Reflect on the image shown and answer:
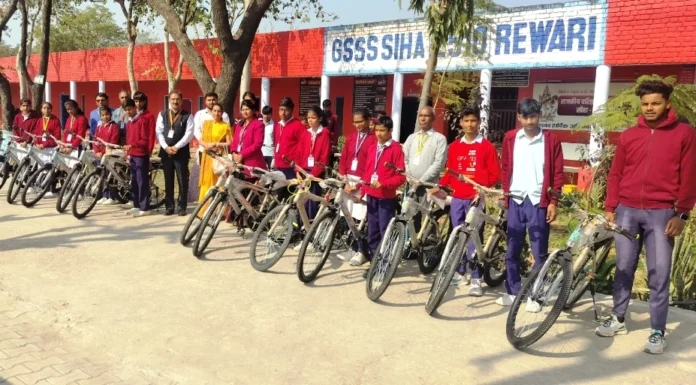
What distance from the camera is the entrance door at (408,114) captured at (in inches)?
734

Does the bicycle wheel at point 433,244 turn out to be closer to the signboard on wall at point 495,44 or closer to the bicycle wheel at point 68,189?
the bicycle wheel at point 68,189

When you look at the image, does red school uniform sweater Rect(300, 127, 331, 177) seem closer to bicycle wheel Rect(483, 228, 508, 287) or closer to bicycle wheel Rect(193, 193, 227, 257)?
bicycle wheel Rect(193, 193, 227, 257)

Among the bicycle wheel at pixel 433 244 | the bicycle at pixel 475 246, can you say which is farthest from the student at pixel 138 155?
the bicycle at pixel 475 246

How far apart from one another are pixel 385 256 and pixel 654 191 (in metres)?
2.10

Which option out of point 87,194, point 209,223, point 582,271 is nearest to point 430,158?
point 582,271

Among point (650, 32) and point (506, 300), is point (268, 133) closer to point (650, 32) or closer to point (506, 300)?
point (506, 300)

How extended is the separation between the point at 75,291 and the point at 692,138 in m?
4.89

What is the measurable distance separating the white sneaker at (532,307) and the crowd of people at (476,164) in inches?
25.9

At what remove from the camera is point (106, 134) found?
870 cm

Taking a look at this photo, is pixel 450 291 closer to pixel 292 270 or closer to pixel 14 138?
pixel 292 270

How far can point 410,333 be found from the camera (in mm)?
4328

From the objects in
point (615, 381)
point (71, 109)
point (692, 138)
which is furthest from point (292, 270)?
point (71, 109)

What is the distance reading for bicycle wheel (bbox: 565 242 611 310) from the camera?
4.37 metres

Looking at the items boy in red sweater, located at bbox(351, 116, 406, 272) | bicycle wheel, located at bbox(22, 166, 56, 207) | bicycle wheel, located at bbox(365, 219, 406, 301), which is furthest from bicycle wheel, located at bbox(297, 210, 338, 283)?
bicycle wheel, located at bbox(22, 166, 56, 207)
